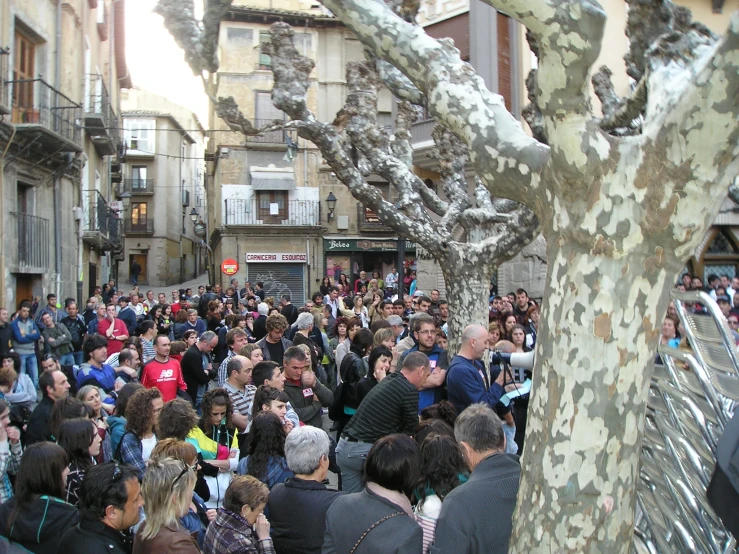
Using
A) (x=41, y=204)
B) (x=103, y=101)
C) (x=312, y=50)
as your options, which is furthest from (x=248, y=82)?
(x=41, y=204)

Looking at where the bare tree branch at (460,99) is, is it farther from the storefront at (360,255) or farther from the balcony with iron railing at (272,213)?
the balcony with iron railing at (272,213)

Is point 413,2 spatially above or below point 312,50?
below

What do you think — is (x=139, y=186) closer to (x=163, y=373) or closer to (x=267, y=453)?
(x=163, y=373)

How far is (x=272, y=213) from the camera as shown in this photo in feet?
101

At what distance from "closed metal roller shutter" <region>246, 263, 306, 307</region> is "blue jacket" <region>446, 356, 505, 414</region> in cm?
2482

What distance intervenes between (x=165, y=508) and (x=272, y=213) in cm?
2749

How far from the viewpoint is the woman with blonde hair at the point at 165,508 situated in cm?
346

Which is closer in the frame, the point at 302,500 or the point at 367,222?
the point at 302,500

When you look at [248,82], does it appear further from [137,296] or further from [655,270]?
[655,270]

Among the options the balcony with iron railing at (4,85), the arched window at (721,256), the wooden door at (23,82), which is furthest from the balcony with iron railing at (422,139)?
the balcony with iron railing at (4,85)

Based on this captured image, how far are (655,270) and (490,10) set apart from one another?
14898 mm

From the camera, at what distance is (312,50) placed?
30.8 m

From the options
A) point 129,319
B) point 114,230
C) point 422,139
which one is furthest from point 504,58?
point 114,230

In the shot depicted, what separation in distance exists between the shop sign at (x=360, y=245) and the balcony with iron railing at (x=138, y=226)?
46.3 feet
